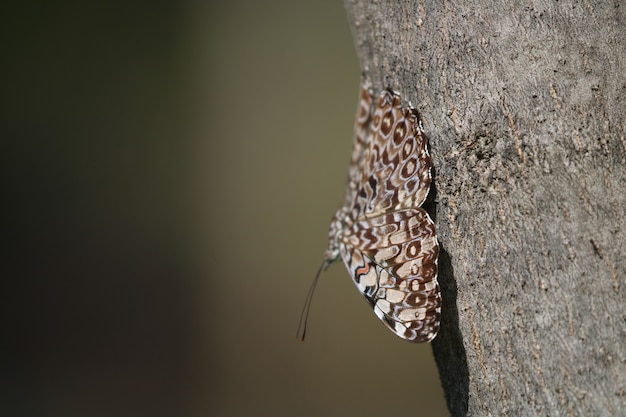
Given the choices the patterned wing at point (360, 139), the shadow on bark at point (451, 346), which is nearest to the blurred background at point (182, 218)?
the patterned wing at point (360, 139)

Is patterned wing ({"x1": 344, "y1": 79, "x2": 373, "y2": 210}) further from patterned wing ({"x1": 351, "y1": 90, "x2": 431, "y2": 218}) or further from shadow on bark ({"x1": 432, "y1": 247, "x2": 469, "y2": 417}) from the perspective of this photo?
shadow on bark ({"x1": 432, "y1": 247, "x2": 469, "y2": 417})

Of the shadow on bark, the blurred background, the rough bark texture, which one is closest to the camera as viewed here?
the rough bark texture

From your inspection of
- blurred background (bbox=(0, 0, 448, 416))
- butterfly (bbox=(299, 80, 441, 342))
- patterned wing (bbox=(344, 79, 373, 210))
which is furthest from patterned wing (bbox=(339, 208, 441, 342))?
blurred background (bbox=(0, 0, 448, 416))

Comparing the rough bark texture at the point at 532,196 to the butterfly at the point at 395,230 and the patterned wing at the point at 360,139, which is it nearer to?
the butterfly at the point at 395,230

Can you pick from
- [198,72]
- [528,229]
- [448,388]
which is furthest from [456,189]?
[198,72]

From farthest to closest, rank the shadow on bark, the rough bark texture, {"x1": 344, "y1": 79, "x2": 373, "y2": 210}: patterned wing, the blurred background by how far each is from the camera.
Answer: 1. the blurred background
2. {"x1": 344, "y1": 79, "x2": 373, "y2": 210}: patterned wing
3. the shadow on bark
4. the rough bark texture

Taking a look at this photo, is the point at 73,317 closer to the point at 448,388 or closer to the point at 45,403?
the point at 45,403
